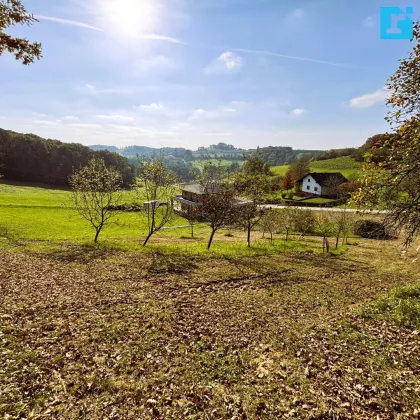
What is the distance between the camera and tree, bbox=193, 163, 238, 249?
25609 mm

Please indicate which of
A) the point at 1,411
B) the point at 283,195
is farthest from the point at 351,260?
the point at 283,195

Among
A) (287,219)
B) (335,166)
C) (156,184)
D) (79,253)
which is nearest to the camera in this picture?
(79,253)

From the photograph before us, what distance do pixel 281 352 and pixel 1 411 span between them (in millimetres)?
7461

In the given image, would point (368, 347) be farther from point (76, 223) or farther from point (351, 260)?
point (76, 223)

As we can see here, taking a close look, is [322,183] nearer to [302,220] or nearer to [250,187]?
[302,220]

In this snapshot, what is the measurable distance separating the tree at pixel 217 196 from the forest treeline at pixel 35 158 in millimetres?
78831

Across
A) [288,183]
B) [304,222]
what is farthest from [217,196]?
[288,183]

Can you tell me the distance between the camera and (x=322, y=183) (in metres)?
74.2

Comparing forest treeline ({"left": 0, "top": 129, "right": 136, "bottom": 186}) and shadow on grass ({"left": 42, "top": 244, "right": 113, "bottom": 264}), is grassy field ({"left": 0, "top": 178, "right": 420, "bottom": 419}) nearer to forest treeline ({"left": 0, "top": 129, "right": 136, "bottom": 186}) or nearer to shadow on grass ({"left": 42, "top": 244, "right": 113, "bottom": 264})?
shadow on grass ({"left": 42, "top": 244, "right": 113, "bottom": 264})

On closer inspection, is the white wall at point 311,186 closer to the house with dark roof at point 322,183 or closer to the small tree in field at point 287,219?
the house with dark roof at point 322,183

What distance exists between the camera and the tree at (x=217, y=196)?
84.0 feet

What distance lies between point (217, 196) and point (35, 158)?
9904 centimetres

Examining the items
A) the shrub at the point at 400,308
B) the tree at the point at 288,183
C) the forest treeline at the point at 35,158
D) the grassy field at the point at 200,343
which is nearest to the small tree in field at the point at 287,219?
the grassy field at the point at 200,343

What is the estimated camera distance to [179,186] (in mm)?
29234
